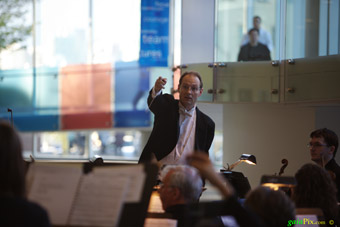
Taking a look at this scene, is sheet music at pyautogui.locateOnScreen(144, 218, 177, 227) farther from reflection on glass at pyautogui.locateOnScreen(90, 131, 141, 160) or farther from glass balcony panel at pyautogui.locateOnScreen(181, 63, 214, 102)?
reflection on glass at pyautogui.locateOnScreen(90, 131, 141, 160)

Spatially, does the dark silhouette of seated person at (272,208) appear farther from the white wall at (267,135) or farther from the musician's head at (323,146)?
the white wall at (267,135)

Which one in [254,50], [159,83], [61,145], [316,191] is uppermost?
[254,50]

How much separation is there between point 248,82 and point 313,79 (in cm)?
82

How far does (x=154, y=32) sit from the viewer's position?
9781 millimetres

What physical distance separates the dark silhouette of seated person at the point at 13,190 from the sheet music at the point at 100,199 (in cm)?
28

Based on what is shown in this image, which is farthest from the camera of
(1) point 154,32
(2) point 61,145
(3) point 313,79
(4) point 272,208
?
(2) point 61,145

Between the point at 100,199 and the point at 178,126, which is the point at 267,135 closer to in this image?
the point at 178,126

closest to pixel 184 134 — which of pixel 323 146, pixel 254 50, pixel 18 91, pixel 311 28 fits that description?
pixel 323 146

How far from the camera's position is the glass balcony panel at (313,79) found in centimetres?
583

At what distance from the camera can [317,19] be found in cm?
632

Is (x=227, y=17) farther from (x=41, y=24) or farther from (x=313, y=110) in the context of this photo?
(x=41, y=24)

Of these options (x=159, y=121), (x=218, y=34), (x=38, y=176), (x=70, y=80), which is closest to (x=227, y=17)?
(x=218, y=34)

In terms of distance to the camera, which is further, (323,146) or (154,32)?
(154,32)

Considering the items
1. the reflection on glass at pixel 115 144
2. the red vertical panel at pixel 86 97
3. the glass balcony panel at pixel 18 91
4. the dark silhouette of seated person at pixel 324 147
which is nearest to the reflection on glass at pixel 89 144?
the reflection on glass at pixel 115 144
